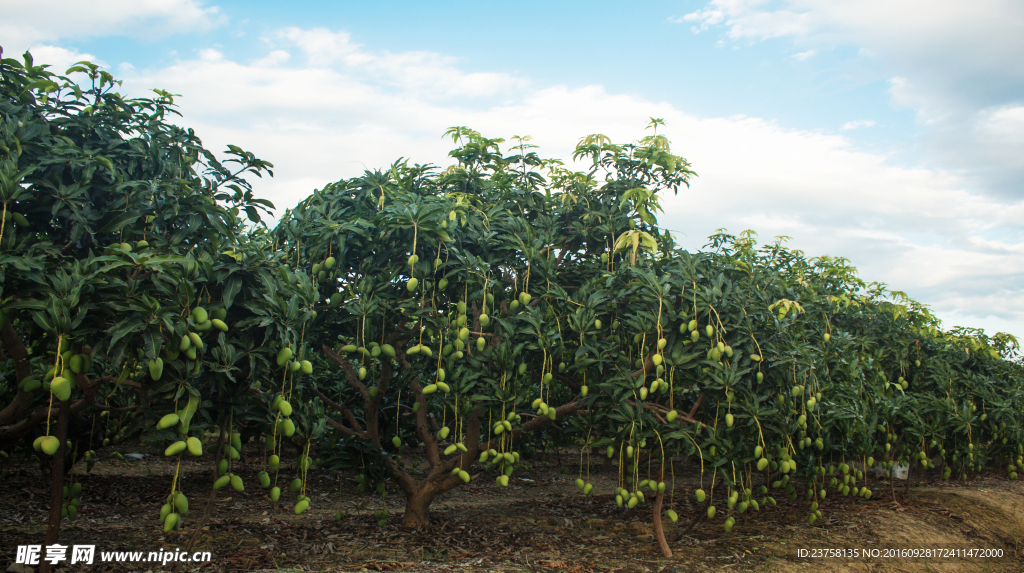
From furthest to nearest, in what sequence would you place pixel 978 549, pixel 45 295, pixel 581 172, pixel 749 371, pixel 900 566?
pixel 978 549 → pixel 581 172 → pixel 900 566 → pixel 749 371 → pixel 45 295

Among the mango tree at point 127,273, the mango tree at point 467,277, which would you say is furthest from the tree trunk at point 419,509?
the mango tree at point 127,273

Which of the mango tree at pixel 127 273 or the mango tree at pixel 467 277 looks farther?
the mango tree at pixel 467 277

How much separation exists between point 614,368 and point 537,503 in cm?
264

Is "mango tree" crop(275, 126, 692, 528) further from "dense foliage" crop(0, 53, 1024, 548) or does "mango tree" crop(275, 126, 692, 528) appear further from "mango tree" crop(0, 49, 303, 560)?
"mango tree" crop(0, 49, 303, 560)

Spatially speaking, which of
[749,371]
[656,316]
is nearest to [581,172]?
[656,316]

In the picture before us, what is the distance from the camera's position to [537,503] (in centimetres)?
566

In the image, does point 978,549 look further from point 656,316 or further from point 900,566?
point 656,316

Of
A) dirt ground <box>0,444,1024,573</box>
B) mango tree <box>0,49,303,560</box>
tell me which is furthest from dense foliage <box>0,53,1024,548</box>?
dirt ground <box>0,444,1024,573</box>

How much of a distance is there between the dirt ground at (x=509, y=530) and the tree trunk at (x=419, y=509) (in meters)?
0.13

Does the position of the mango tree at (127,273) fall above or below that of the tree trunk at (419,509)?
above

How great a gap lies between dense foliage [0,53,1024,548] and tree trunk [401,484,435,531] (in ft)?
0.12

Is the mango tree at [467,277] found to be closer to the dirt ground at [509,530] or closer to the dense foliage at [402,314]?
the dense foliage at [402,314]

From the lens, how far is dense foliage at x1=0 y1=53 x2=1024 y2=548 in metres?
2.29

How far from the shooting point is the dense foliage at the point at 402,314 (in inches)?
90.0
